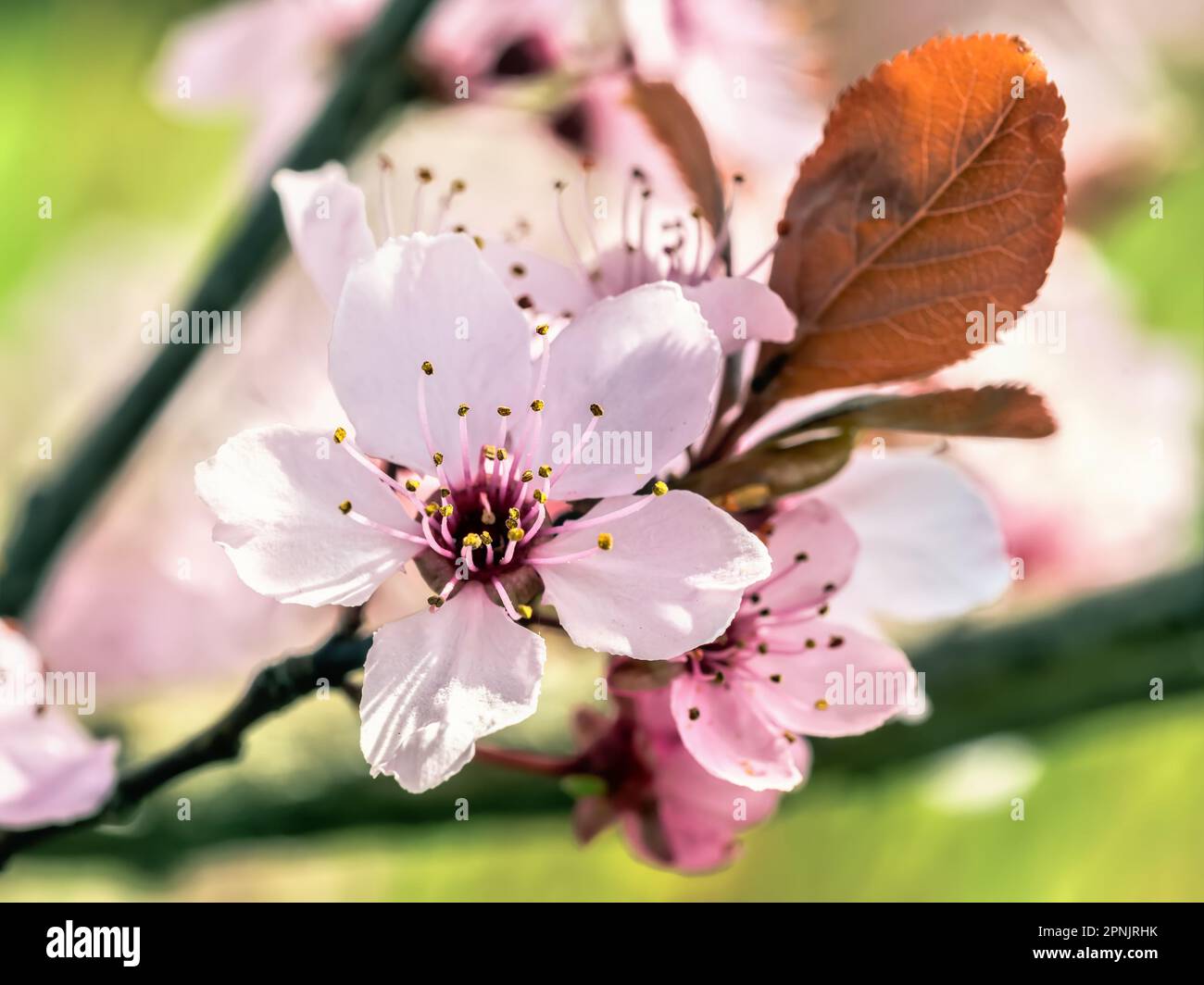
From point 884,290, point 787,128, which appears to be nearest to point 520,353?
point 884,290

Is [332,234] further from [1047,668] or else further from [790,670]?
[1047,668]

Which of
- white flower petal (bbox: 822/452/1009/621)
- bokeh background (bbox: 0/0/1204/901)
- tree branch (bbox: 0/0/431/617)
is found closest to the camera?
white flower petal (bbox: 822/452/1009/621)

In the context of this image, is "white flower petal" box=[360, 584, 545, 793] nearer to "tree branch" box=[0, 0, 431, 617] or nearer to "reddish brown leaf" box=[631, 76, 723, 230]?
"reddish brown leaf" box=[631, 76, 723, 230]

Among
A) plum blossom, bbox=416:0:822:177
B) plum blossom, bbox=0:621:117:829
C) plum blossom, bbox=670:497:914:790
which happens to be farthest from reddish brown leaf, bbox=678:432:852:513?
plum blossom, bbox=416:0:822:177

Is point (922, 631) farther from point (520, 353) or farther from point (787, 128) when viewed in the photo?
point (520, 353)

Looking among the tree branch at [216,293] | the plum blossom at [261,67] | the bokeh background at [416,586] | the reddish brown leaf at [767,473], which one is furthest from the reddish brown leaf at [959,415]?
the plum blossom at [261,67]

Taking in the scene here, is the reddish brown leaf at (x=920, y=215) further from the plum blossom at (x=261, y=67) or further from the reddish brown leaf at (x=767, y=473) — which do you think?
the plum blossom at (x=261, y=67)
